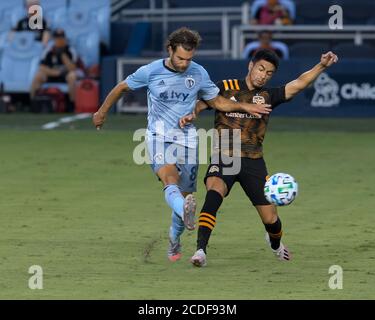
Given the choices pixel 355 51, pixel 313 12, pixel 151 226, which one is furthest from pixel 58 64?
pixel 151 226

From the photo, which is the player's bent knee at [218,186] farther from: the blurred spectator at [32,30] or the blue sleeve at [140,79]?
the blurred spectator at [32,30]

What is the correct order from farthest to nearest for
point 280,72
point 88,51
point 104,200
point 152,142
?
point 88,51
point 280,72
point 104,200
point 152,142

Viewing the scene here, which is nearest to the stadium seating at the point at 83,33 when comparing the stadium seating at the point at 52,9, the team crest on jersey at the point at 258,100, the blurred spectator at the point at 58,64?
the stadium seating at the point at 52,9

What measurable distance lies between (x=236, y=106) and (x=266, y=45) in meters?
16.2

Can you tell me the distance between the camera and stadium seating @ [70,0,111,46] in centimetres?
3189

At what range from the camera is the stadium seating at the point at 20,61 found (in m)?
30.0

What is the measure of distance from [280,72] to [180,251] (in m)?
14.8

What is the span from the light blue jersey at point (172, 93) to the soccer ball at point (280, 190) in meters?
0.85

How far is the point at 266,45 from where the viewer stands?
92.1ft

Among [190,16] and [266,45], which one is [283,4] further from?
[190,16]

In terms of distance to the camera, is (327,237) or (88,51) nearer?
(327,237)

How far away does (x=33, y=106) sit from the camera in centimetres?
2909
